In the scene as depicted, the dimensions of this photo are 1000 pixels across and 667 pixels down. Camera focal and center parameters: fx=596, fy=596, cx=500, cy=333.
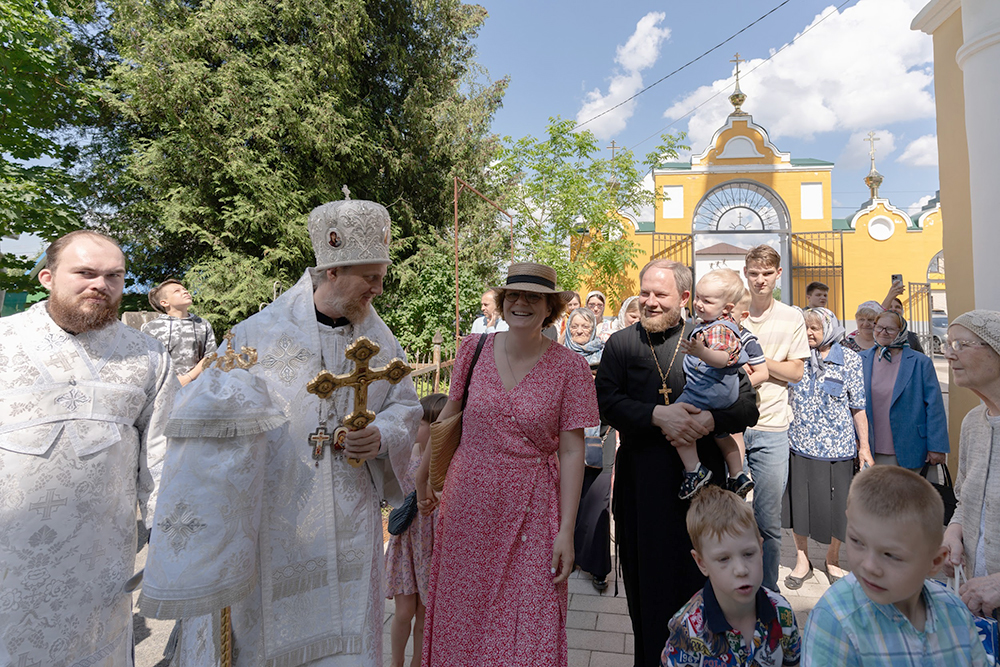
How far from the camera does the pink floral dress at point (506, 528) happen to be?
8.18 ft

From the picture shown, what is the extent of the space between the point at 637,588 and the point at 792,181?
23.8m

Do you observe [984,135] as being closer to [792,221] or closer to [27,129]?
[27,129]

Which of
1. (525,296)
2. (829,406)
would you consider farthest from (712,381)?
(829,406)

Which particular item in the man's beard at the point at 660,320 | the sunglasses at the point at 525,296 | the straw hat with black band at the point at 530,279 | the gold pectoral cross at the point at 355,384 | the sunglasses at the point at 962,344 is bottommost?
the gold pectoral cross at the point at 355,384

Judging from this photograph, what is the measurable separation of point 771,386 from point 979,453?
1.52 meters

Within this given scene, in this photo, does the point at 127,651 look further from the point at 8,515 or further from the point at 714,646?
the point at 714,646

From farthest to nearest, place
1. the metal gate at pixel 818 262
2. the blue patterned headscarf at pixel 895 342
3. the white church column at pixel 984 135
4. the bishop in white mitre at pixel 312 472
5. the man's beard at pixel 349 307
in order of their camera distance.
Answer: the metal gate at pixel 818 262 → the blue patterned headscarf at pixel 895 342 → the white church column at pixel 984 135 → the man's beard at pixel 349 307 → the bishop in white mitre at pixel 312 472

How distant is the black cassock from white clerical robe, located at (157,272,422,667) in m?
1.16

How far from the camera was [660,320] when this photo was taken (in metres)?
2.90

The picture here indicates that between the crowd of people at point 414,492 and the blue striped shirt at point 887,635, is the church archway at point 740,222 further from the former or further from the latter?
the blue striped shirt at point 887,635

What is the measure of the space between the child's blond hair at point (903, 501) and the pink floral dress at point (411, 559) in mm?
2058

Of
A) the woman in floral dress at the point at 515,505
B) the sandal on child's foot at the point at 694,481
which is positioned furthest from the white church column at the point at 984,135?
the woman in floral dress at the point at 515,505

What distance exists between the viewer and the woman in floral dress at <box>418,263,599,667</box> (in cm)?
250

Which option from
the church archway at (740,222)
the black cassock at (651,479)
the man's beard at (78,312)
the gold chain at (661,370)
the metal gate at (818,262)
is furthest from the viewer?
the metal gate at (818,262)
